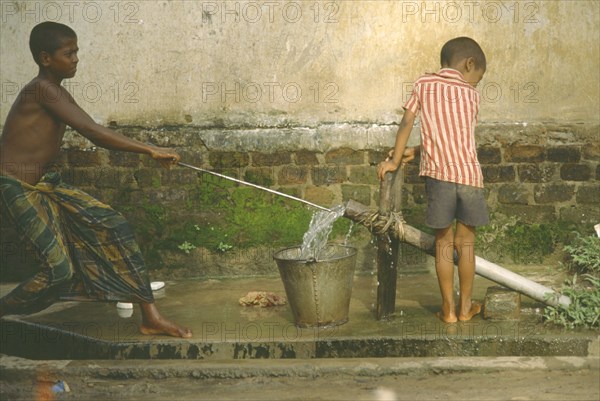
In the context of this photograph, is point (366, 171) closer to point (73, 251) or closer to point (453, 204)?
point (453, 204)

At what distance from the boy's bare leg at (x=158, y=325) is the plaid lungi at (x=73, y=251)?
8 centimetres

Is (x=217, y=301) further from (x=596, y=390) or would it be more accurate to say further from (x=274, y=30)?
(x=596, y=390)

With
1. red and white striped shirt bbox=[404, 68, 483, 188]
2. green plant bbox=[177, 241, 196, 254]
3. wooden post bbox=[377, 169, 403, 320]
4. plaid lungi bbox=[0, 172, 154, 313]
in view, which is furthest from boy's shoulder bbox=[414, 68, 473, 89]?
green plant bbox=[177, 241, 196, 254]

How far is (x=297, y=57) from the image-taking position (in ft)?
25.6

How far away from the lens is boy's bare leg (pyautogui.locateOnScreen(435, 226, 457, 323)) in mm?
6133

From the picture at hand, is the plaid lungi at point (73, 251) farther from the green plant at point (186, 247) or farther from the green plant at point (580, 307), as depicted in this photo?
the green plant at point (580, 307)

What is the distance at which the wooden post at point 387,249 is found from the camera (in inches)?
242

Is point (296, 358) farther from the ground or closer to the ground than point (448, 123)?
closer to the ground

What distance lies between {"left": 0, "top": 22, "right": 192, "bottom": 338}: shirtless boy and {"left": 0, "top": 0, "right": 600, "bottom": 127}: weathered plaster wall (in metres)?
2.01

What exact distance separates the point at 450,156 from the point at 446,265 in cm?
75

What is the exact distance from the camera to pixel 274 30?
779 centimetres

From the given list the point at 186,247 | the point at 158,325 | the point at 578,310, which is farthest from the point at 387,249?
the point at 186,247

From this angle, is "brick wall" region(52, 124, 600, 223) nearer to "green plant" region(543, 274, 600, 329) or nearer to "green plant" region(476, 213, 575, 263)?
"green plant" region(476, 213, 575, 263)

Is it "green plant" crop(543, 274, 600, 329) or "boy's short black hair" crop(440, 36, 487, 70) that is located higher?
"boy's short black hair" crop(440, 36, 487, 70)
